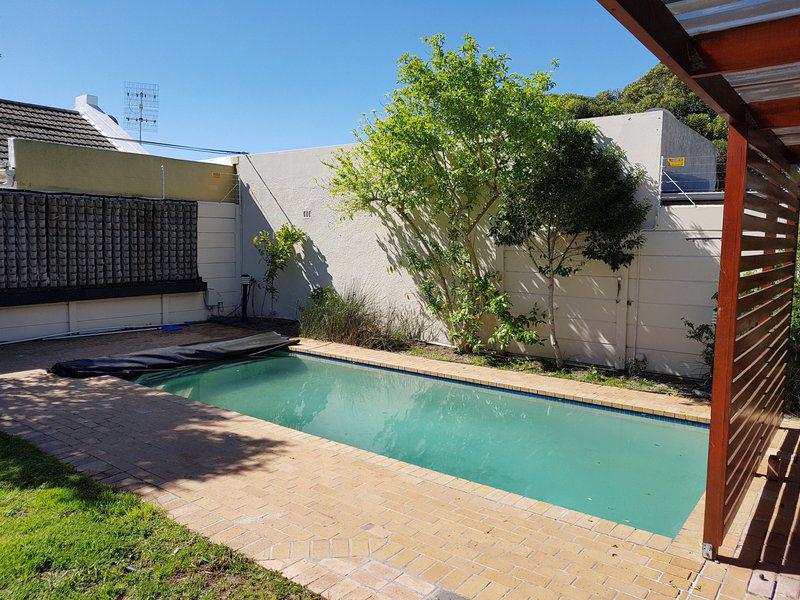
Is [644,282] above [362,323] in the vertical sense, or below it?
above

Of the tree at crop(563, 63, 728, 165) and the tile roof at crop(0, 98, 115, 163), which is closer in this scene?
the tile roof at crop(0, 98, 115, 163)

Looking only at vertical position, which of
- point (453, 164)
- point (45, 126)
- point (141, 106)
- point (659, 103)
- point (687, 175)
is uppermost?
point (659, 103)

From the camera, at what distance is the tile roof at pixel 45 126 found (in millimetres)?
11758

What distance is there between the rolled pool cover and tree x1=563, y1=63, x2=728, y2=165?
51.0 feet

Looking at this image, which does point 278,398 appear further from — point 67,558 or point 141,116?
point 141,116

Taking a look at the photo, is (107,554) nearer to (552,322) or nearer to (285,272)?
(552,322)

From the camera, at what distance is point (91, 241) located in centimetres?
1088

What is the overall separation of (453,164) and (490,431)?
14.7ft

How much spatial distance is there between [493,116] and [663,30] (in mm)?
6451

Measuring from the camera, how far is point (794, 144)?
4.37 metres

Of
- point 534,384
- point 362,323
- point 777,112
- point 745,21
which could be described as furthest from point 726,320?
point 362,323

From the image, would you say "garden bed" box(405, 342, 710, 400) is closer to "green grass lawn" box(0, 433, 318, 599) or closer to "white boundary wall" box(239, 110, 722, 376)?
"white boundary wall" box(239, 110, 722, 376)

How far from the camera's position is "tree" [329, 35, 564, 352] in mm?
8445

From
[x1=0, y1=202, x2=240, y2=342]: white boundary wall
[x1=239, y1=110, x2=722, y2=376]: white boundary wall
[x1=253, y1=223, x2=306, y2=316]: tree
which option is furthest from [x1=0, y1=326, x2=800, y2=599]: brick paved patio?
[x1=253, y1=223, x2=306, y2=316]: tree
